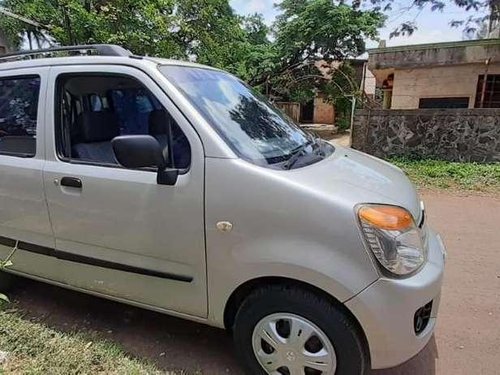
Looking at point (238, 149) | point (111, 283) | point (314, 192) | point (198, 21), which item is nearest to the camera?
point (314, 192)

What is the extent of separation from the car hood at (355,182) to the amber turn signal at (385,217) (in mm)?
52

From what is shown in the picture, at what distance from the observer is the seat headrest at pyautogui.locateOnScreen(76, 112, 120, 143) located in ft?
9.81

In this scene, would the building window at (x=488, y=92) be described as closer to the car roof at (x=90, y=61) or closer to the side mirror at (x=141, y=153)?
the car roof at (x=90, y=61)

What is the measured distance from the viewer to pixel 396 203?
2.28 m

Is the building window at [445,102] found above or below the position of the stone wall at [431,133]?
above

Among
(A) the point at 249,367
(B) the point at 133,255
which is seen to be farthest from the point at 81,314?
(A) the point at 249,367

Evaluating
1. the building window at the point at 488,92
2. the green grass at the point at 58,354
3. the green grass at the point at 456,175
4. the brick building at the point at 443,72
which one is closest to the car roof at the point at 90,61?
the green grass at the point at 58,354

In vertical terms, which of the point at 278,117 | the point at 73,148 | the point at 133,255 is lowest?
the point at 133,255

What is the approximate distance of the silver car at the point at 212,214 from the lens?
7.02ft

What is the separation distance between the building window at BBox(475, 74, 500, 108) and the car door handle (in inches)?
473

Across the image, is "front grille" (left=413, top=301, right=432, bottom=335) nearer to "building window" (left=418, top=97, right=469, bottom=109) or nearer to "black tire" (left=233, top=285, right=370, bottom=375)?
"black tire" (left=233, top=285, right=370, bottom=375)

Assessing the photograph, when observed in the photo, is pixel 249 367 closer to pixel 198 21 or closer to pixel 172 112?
pixel 172 112

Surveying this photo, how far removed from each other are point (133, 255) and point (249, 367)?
0.97 m

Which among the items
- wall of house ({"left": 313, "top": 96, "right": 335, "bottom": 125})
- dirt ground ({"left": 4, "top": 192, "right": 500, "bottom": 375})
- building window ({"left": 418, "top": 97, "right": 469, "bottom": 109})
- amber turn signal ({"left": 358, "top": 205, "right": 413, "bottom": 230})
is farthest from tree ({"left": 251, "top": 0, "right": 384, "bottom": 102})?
amber turn signal ({"left": 358, "top": 205, "right": 413, "bottom": 230})
